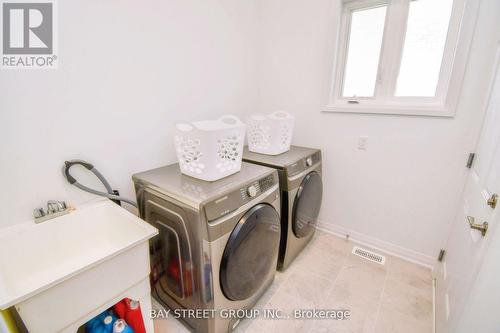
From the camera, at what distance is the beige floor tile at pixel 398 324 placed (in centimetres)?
127

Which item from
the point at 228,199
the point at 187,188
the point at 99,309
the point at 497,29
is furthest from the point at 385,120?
the point at 99,309

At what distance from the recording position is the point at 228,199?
1.02 meters

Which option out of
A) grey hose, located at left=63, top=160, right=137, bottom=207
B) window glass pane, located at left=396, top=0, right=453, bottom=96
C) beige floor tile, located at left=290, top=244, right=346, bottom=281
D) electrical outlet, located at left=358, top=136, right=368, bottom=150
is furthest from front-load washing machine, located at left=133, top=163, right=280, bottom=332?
window glass pane, located at left=396, top=0, right=453, bottom=96

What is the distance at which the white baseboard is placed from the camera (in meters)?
1.78

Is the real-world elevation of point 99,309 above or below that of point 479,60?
below

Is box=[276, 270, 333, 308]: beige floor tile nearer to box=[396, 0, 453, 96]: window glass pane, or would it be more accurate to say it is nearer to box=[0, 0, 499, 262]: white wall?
box=[0, 0, 499, 262]: white wall

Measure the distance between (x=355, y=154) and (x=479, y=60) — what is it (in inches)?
36.5

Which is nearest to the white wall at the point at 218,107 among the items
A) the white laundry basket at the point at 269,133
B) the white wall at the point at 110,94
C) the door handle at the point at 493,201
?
the white wall at the point at 110,94

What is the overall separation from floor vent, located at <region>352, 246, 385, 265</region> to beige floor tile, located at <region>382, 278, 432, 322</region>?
0.22 m

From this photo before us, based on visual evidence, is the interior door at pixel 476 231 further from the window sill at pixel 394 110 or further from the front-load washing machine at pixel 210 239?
the front-load washing machine at pixel 210 239

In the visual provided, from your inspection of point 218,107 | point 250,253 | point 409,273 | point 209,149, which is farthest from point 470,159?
point 218,107

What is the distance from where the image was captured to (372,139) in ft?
5.88

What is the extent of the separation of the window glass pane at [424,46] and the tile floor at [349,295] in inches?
55.5

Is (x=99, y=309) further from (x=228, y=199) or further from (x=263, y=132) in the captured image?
(x=263, y=132)
